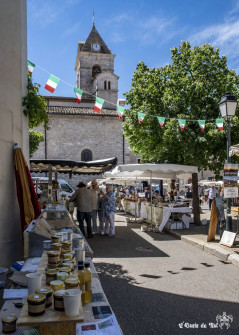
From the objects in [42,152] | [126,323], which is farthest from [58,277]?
[42,152]

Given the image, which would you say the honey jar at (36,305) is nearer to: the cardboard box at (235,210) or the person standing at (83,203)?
the cardboard box at (235,210)

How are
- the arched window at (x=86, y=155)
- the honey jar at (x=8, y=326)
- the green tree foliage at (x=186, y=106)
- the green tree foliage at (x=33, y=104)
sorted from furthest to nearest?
the arched window at (x=86, y=155), the green tree foliage at (x=186, y=106), the green tree foliage at (x=33, y=104), the honey jar at (x=8, y=326)

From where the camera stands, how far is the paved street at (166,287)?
4.06 m

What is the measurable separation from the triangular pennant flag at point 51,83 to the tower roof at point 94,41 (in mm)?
34718

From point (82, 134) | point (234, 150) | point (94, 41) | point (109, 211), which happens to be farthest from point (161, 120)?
point (94, 41)

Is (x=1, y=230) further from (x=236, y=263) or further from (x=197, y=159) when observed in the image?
(x=197, y=159)

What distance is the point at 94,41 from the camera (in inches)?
1719

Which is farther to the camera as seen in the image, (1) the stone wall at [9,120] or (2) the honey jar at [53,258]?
(1) the stone wall at [9,120]

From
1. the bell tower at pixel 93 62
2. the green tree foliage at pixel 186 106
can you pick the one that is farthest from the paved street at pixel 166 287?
the bell tower at pixel 93 62

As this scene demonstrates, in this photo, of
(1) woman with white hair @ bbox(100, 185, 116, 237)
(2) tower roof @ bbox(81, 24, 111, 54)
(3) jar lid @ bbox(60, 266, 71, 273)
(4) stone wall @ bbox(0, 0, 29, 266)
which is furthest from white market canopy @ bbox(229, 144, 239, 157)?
(2) tower roof @ bbox(81, 24, 111, 54)

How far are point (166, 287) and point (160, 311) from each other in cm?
108

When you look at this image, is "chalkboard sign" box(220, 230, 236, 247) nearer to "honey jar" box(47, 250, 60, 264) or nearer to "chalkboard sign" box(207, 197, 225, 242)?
"chalkboard sign" box(207, 197, 225, 242)

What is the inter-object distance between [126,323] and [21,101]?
19.0 ft

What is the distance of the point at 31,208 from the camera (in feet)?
22.9
